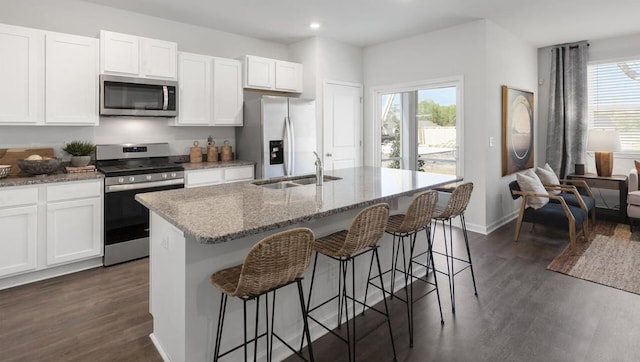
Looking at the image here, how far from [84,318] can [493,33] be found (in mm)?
5330

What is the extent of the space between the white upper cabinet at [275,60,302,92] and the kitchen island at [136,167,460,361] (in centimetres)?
302

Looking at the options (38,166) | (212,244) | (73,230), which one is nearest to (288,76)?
(38,166)

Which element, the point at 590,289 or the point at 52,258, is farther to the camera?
the point at 52,258

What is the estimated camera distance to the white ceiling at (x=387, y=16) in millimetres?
4023

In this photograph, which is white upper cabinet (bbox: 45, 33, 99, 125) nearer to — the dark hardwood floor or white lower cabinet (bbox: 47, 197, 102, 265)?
white lower cabinet (bbox: 47, 197, 102, 265)

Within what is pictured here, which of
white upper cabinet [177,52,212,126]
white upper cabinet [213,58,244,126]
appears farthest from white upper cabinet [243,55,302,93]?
white upper cabinet [177,52,212,126]

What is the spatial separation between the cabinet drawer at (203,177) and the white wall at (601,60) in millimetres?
5341

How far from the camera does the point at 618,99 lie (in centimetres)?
559

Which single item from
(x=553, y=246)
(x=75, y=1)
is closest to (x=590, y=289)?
(x=553, y=246)

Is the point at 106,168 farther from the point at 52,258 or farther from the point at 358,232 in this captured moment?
the point at 358,232

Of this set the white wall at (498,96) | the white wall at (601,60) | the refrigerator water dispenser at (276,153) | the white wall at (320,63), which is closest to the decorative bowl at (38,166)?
the refrigerator water dispenser at (276,153)

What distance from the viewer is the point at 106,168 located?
3.79m

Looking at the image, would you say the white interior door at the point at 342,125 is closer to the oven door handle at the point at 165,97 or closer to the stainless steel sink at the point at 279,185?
the oven door handle at the point at 165,97

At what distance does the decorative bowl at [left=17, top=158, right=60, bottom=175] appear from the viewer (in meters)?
3.35
